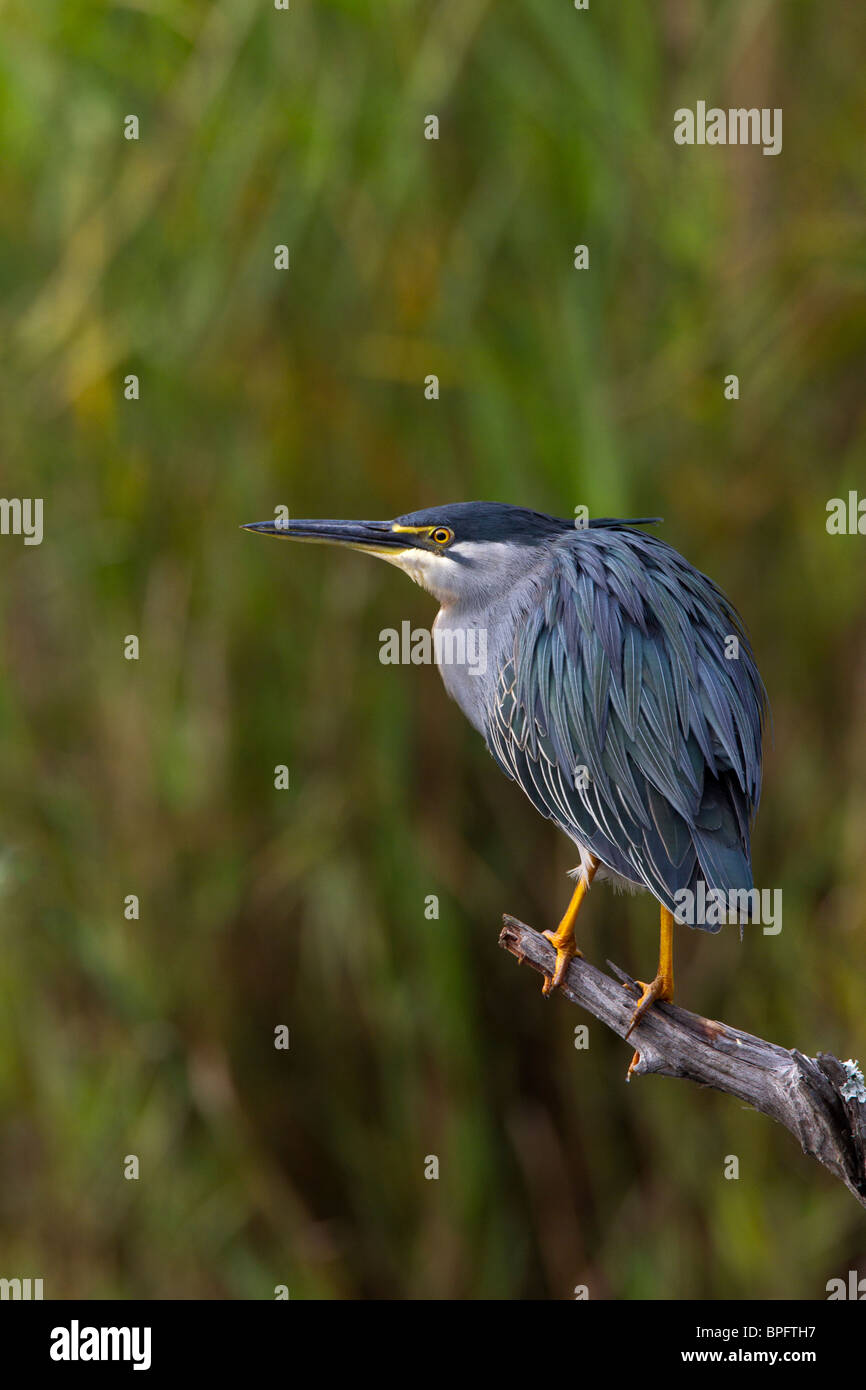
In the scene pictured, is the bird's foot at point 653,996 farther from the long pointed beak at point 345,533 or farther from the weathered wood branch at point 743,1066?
the long pointed beak at point 345,533

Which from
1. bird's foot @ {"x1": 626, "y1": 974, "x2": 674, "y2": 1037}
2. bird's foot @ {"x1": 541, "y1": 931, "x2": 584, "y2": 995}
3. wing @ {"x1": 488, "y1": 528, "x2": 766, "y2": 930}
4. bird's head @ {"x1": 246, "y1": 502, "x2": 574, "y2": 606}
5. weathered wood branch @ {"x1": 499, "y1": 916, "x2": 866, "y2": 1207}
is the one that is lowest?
weathered wood branch @ {"x1": 499, "y1": 916, "x2": 866, "y2": 1207}

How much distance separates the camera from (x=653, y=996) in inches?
68.5

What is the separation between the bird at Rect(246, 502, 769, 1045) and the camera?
5.68ft

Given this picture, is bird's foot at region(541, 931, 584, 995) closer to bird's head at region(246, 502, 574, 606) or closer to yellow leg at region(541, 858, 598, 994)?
yellow leg at region(541, 858, 598, 994)

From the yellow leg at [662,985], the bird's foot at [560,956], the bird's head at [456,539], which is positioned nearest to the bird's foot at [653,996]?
the yellow leg at [662,985]

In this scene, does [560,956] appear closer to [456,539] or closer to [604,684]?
[604,684]

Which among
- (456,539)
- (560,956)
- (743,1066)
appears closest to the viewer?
(743,1066)

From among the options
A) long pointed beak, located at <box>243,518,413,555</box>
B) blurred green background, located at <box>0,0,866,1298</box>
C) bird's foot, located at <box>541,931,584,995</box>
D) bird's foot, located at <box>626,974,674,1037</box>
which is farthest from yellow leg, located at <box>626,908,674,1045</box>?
blurred green background, located at <box>0,0,866,1298</box>

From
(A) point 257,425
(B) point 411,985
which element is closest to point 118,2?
(A) point 257,425

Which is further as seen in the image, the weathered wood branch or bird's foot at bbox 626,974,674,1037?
bird's foot at bbox 626,974,674,1037

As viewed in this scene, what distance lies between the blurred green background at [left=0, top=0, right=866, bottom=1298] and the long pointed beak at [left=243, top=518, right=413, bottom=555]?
553 millimetres

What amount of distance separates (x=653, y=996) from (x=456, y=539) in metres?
0.71

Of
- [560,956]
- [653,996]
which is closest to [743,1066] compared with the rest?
[653,996]

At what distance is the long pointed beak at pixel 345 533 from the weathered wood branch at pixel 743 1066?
0.58m
